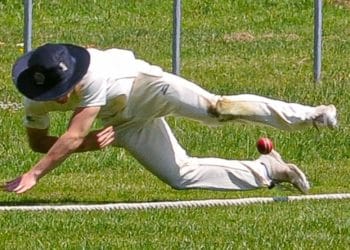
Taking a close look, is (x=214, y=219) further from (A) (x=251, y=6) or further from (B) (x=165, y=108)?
(A) (x=251, y=6)

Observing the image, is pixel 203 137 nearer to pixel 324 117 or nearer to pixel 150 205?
pixel 324 117

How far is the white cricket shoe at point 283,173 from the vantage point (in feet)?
32.8

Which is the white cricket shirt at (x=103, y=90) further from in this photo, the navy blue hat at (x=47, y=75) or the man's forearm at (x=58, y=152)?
the man's forearm at (x=58, y=152)

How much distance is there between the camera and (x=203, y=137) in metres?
12.6

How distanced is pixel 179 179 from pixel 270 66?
27.6ft

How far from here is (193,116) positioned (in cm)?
977

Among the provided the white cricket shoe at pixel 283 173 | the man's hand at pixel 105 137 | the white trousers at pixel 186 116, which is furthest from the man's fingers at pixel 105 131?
the white cricket shoe at pixel 283 173

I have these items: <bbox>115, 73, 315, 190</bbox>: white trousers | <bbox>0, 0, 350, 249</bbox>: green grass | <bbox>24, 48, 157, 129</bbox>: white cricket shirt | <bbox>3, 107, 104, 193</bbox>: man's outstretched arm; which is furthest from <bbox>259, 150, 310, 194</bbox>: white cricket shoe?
<bbox>3, 107, 104, 193</bbox>: man's outstretched arm

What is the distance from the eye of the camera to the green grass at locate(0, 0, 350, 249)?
8383 millimetres

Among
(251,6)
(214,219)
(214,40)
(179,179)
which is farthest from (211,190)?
(251,6)

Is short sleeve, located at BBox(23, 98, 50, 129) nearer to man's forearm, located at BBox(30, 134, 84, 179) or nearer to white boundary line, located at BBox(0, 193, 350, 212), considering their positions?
man's forearm, located at BBox(30, 134, 84, 179)

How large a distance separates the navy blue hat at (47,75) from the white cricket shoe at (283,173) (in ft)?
5.20

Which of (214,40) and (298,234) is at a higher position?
(298,234)

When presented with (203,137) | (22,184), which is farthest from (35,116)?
(203,137)
